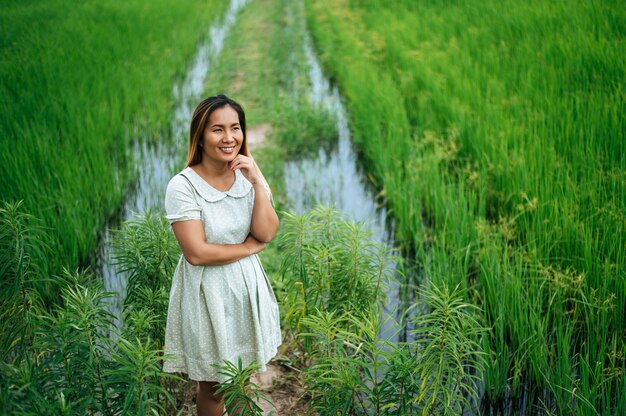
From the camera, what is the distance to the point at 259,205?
2027mm

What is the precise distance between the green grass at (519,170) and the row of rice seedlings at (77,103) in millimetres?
2288

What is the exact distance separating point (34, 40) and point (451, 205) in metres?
5.81

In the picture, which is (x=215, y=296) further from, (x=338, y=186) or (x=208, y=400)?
(x=338, y=186)

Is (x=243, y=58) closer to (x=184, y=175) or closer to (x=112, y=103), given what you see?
(x=112, y=103)

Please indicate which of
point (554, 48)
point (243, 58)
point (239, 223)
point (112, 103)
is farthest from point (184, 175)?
point (243, 58)

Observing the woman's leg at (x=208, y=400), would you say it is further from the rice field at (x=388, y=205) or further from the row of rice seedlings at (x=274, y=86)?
the row of rice seedlings at (x=274, y=86)

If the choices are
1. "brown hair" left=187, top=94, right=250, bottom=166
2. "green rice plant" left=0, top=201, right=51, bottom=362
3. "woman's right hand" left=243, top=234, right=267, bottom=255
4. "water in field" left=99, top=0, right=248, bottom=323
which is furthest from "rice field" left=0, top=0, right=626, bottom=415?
"brown hair" left=187, top=94, right=250, bottom=166

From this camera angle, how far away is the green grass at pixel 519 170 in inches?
110

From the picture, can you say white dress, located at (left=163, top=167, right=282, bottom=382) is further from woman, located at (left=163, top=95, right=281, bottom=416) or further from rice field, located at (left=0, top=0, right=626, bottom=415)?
rice field, located at (left=0, top=0, right=626, bottom=415)

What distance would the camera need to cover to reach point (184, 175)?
1.98 metres

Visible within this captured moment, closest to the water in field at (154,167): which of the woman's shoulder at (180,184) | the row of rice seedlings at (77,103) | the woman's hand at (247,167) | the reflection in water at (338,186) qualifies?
the row of rice seedlings at (77,103)

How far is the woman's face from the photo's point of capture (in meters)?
1.98

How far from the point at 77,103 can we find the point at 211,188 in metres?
4.11

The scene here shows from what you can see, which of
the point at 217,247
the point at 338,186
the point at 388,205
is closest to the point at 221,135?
the point at 217,247
